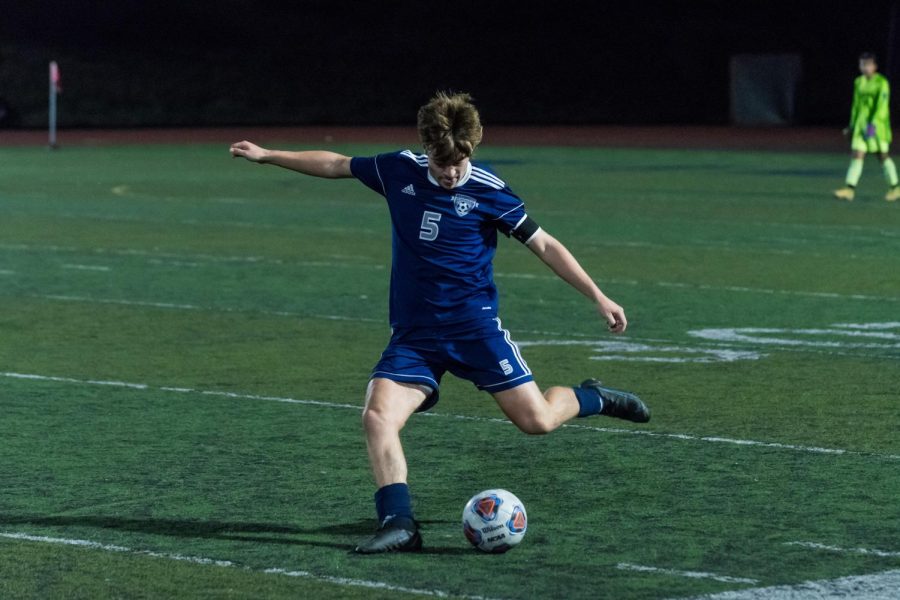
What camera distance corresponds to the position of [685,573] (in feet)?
20.3

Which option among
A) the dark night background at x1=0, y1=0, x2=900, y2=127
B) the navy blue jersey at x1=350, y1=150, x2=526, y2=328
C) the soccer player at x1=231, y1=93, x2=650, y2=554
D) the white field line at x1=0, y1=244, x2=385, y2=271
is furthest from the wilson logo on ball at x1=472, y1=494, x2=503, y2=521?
the dark night background at x1=0, y1=0, x2=900, y2=127

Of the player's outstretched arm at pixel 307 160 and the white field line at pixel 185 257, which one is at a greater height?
the player's outstretched arm at pixel 307 160

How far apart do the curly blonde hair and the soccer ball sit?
126 cm

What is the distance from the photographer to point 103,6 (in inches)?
2516

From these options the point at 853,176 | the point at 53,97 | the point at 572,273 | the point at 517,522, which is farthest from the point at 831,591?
the point at 53,97

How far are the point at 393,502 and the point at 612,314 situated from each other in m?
1.17

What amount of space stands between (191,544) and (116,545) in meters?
0.26

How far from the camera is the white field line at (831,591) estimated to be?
5.82 metres

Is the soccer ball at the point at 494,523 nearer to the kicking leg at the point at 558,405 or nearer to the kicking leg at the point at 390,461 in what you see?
the kicking leg at the point at 390,461

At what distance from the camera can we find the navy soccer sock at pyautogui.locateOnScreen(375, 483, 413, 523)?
6617mm

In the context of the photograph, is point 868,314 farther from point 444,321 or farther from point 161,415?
point 444,321

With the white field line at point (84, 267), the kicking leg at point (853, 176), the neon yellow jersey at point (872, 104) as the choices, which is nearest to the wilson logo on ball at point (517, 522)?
the white field line at point (84, 267)

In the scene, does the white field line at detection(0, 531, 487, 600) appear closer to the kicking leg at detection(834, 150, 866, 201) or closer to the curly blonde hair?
the curly blonde hair

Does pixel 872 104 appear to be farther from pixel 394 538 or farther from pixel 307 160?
pixel 394 538
